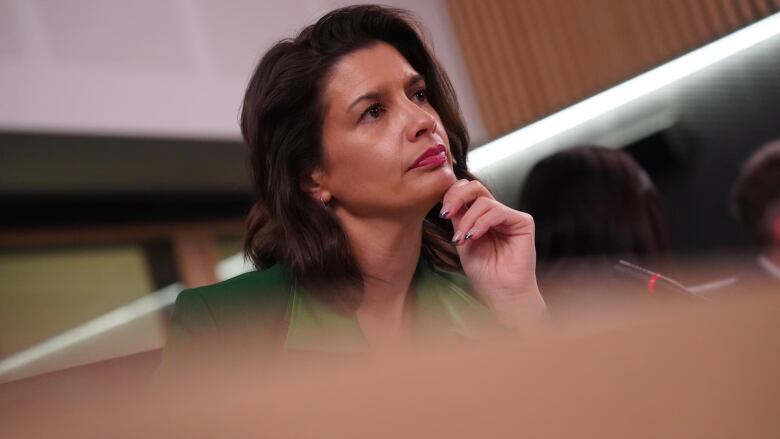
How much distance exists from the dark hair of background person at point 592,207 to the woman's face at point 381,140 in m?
0.29

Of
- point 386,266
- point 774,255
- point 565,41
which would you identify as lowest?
point 774,255

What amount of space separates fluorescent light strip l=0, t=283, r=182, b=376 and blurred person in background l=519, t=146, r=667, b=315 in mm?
1463

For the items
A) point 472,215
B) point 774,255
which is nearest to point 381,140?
point 472,215

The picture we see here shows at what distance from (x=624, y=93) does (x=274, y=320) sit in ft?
6.53

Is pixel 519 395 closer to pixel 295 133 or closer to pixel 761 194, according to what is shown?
pixel 295 133

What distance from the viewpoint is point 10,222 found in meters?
2.35

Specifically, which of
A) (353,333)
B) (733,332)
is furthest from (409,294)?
(733,332)

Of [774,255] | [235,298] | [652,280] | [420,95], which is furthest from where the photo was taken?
[774,255]

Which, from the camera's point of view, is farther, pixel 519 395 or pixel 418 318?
pixel 418 318

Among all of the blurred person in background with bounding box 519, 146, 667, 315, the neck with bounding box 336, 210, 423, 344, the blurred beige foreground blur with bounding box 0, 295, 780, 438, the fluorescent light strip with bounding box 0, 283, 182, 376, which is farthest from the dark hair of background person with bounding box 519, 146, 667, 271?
the fluorescent light strip with bounding box 0, 283, 182, 376

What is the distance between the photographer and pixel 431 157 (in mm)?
997

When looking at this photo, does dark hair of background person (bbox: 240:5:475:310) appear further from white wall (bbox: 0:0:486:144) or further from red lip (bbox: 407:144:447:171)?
white wall (bbox: 0:0:486:144)

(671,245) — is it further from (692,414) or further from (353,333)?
(692,414)

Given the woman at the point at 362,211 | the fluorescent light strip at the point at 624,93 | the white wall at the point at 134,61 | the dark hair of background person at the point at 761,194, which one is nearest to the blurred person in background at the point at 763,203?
the dark hair of background person at the point at 761,194
